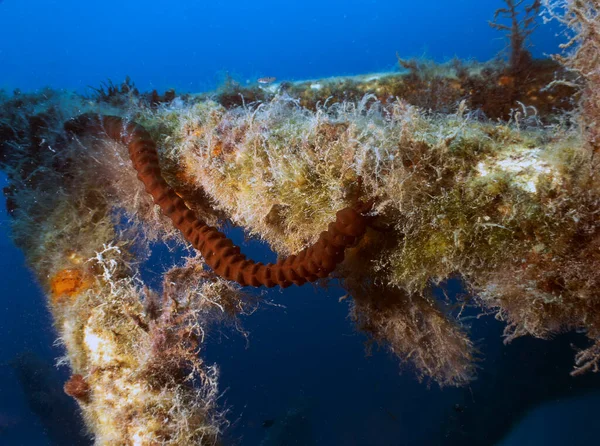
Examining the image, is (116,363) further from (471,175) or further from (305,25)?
(305,25)

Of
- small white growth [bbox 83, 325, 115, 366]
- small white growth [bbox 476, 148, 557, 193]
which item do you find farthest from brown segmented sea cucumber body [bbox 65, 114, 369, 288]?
small white growth [bbox 83, 325, 115, 366]

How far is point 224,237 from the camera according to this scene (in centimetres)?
331

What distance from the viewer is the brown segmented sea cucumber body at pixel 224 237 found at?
97.4 inches

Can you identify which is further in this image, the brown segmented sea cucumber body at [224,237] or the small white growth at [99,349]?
the small white growth at [99,349]

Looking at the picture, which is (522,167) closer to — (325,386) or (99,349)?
(99,349)

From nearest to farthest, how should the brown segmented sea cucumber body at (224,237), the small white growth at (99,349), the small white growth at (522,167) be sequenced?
the small white growth at (522,167), the brown segmented sea cucumber body at (224,237), the small white growth at (99,349)

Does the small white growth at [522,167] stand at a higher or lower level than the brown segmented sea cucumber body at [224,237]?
lower

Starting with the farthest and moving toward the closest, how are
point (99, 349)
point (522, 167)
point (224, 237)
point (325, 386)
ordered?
1. point (325, 386)
2. point (99, 349)
3. point (224, 237)
4. point (522, 167)

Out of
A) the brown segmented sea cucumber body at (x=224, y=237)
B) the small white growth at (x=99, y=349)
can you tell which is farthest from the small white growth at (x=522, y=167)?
the small white growth at (x=99, y=349)

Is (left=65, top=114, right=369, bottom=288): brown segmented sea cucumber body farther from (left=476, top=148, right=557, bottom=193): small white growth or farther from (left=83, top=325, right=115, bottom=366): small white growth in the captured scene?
(left=83, top=325, right=115, bottom=366): small white growth

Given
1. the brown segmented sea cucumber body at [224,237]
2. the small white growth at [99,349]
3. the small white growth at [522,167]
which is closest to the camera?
the small white growth at [522,167]

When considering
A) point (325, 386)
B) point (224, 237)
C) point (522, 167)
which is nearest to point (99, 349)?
point (224, 237)

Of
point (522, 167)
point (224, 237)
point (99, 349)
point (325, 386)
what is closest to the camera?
point (522, 167)

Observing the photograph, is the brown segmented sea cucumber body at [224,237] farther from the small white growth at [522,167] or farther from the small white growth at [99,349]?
the small white growth at [99,349]
